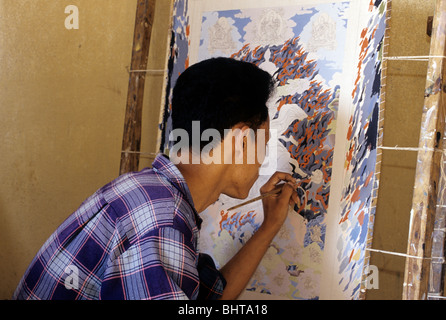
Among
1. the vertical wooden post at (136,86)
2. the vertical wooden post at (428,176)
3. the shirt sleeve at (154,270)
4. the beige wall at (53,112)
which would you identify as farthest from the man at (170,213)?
the beige wall at (53,112)

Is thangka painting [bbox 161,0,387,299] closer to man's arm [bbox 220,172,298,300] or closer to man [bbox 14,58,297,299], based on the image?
man's arm [bbox 220,172,298,300]

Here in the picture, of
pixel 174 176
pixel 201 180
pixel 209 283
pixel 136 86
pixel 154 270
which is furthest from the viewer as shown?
pixel 136 86

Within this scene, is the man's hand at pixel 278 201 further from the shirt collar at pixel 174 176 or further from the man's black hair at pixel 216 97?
the shirt collar at pixel 174 176

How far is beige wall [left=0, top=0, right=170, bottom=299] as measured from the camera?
2.31 m

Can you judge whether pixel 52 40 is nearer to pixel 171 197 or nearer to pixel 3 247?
pixel 3 247

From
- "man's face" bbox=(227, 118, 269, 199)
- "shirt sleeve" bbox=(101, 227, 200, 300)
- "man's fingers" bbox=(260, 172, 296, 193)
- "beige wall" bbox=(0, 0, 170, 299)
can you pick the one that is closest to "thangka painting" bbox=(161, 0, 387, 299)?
"man's fingers" bbox=(260, 172, 296, 193)

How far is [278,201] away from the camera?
174 centimetres

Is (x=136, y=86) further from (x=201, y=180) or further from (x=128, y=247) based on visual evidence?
(x=128, y=247)

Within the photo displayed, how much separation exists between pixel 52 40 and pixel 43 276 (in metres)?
1.49

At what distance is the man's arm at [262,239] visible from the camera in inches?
67.6

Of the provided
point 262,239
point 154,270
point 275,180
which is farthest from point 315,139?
point 154,270

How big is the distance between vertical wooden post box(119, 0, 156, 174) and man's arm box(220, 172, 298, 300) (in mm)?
615

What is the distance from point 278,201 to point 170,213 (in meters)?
0.64
